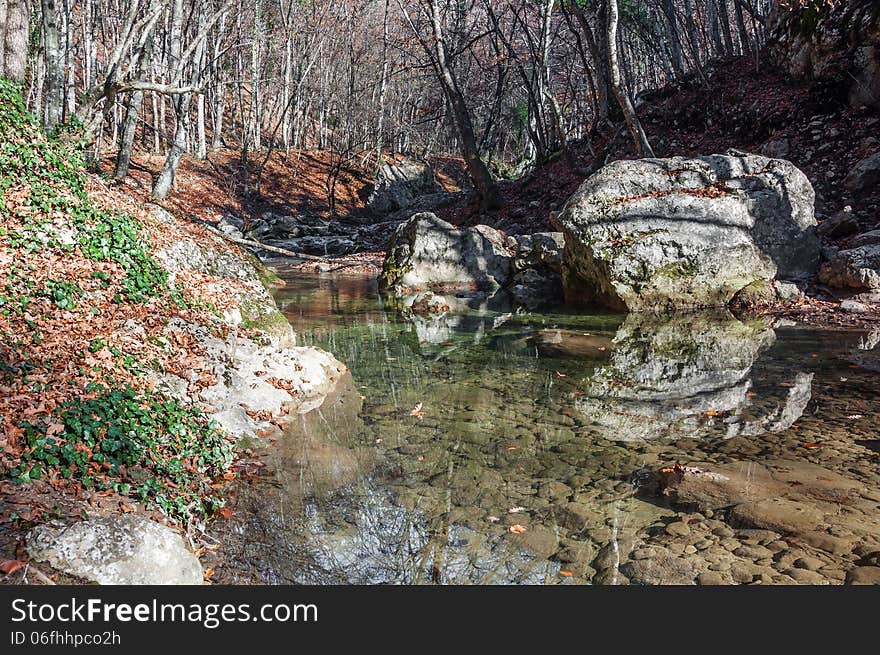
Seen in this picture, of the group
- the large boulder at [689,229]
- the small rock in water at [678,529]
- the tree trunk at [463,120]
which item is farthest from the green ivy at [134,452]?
the tree trunk at [463,120]

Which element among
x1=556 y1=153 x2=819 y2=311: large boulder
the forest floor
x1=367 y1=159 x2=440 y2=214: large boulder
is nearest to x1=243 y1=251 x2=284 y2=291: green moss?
the forest floor

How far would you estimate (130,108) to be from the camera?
1488 centimetres

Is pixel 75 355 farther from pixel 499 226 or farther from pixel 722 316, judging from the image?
pixel 499 226

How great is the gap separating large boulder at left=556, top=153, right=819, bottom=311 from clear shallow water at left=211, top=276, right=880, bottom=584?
6.05 feet

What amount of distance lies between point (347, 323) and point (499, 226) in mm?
10666

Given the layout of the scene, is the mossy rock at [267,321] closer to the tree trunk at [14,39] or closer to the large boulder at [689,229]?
the tree trunk at [14,39]

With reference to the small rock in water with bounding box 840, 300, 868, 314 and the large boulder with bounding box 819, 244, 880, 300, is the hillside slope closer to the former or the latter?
the small rock in water with bounding box 840, 300, 868, 314

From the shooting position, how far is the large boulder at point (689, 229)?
12297 mm

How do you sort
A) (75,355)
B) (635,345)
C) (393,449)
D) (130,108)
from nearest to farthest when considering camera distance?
(75,355) < (393,449) < (635,345) < (130,108)

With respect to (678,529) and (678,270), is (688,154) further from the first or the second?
(678,529)

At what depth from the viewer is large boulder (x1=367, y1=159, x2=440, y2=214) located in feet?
107

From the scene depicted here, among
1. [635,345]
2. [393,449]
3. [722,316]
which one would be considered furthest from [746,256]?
[393,449]

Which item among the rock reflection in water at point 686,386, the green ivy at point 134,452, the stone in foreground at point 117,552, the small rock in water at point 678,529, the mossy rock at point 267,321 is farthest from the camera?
the mossy rock at point 267,321

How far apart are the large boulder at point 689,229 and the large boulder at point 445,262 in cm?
320
